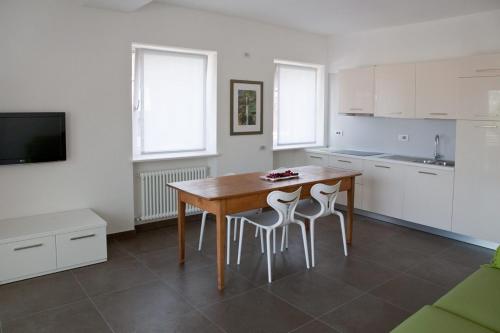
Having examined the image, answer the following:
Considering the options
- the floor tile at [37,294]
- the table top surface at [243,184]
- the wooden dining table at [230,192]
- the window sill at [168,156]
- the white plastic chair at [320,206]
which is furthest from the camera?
the window sill at [168,156]

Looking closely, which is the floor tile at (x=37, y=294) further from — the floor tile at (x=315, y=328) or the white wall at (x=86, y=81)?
the floor tile at (x=315, y=328)

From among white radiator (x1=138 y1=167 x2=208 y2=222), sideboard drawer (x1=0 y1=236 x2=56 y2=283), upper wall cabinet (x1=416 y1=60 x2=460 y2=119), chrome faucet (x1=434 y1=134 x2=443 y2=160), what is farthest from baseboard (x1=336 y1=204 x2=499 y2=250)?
sideboard drawer (x1=0 y1=236 x2=56 y2=283)

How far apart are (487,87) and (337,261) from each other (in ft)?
8.13

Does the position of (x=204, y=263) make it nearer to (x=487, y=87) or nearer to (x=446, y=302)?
(x=446, y=302)

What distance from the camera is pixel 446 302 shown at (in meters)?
2.47

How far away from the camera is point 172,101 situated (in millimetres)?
5402

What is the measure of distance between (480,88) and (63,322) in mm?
4603

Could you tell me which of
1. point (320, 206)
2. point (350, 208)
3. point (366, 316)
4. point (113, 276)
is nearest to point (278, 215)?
point (320, 206)

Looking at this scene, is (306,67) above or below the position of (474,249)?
above

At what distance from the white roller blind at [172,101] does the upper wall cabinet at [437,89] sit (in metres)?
2.75

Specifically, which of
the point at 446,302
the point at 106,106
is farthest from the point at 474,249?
the point at 106,106

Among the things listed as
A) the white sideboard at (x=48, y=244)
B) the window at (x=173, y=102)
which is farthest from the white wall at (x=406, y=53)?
the white sideboard at (x=48, y=244)

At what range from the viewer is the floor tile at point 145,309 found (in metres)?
3.03

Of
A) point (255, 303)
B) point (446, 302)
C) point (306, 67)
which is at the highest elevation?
point (306, 67)
